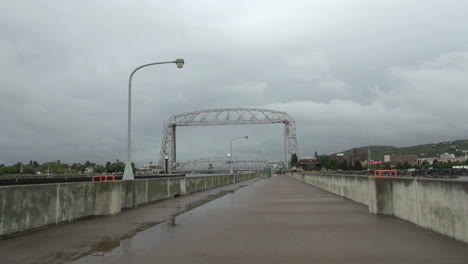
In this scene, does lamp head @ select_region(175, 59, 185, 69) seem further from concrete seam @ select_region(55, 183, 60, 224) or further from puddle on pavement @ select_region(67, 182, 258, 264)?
concrete seam @ select_region(55, 183, 60, 224)

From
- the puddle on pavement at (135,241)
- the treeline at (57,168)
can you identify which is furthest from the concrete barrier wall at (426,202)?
the treeline at (57,168)

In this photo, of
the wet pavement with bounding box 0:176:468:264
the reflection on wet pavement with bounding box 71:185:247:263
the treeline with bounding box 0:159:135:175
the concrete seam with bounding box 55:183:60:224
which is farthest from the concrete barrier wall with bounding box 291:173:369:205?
the treeline with bounding box 0:159:135:175

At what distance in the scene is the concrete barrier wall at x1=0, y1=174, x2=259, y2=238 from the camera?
8.99 metres

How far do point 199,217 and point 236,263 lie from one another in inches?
264

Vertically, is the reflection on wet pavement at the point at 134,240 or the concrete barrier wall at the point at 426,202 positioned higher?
the concrete barrier wall at the point at 426,202

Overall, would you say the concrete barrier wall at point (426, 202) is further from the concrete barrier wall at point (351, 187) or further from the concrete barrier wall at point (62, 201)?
the concrete barrier wall at point (62, 201)

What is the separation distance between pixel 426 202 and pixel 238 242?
469 cm

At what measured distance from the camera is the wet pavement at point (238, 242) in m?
6.99

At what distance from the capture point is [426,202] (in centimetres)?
940

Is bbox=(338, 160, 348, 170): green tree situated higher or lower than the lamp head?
lower

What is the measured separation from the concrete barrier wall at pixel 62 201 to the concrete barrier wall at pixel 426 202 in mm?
9072

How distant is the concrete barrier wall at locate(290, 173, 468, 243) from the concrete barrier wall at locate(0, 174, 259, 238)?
9072mm

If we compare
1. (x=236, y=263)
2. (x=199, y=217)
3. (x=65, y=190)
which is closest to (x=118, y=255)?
(x=236, y=263)

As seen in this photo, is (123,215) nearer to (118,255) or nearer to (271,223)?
(271,223)
